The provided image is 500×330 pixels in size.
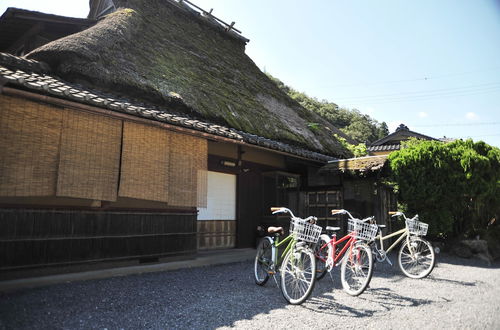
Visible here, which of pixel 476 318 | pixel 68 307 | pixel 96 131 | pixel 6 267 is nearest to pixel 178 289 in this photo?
pixel 68 307

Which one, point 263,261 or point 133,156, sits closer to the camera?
point 263,261

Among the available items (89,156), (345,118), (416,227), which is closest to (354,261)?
(416,227)

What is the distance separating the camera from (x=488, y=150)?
852 cm

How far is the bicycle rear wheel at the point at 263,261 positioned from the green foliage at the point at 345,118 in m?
33.9

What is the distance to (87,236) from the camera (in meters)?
4.99

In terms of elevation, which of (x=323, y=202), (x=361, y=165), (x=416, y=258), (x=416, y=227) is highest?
(x=361, y=165)

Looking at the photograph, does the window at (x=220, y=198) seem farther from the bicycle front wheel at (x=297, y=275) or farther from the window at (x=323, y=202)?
the bicycle front wheel at (x=297, y=275)

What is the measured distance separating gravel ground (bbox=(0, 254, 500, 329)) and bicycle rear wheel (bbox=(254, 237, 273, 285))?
0.13 metres

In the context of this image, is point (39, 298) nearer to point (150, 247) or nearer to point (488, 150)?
point (150, 247)

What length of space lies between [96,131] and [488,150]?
366 inches

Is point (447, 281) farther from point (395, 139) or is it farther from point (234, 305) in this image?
point (395, 139)

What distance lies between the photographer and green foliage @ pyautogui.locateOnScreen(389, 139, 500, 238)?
7.91 m

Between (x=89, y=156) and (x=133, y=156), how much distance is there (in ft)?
2.20

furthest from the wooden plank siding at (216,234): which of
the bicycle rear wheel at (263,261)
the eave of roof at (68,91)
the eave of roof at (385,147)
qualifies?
the eave of roof at (385,147)
